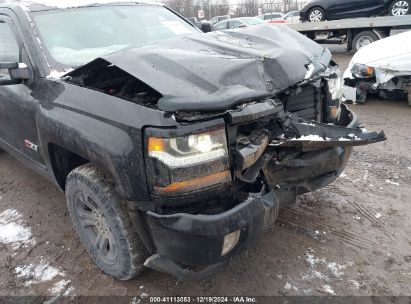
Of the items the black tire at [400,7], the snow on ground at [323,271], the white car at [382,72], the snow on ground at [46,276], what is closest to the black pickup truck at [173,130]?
the snow on ground at [46,276]

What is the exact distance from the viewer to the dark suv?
11398 mm

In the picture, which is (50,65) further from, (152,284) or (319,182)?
(319,182)

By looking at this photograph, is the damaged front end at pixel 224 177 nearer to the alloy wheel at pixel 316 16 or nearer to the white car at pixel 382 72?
the white car at pixel 382 72

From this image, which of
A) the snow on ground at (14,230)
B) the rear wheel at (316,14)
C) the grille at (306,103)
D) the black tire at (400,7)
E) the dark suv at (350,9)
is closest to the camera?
the grille at (306,103)

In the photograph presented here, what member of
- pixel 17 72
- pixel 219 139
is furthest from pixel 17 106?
pixel 219 139

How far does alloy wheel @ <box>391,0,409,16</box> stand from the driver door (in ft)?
37.8

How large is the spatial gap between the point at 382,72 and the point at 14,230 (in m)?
5.52

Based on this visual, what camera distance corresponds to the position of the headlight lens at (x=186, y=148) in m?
1.92

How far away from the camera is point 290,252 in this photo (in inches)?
110

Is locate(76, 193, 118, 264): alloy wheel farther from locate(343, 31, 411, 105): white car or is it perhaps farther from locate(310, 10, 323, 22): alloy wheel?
locate(310, 10, 323, 22): alloy wheel

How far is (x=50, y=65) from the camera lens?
9.03 feet

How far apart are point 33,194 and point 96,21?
187cm

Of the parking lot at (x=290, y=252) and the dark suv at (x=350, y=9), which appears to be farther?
the dark suv at (x=350, y=9)

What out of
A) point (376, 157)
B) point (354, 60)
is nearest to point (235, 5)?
point (354, 60)
